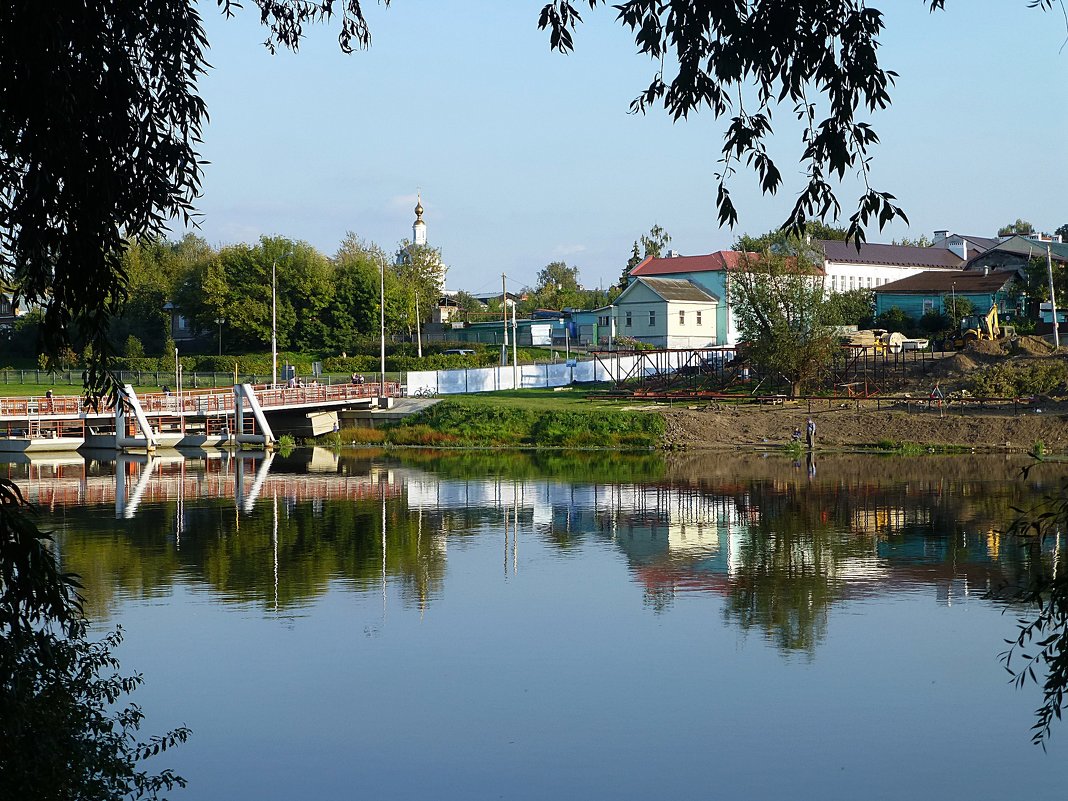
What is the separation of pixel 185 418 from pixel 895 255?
243 feet

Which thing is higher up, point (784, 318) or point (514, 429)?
point (784, 318)

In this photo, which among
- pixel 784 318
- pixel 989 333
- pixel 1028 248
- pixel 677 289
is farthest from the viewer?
pixel 1028 248

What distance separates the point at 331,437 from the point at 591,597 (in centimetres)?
4172

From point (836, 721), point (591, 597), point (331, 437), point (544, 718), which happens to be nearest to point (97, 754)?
point (544, 718)

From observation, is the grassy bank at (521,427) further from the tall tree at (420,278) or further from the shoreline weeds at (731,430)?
the tall tree at (420,278)

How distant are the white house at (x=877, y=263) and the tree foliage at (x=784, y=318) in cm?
3912

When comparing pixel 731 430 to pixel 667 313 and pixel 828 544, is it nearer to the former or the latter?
pixel 828 544

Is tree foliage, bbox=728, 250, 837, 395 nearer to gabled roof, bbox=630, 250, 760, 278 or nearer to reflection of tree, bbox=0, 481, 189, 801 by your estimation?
gabled roof, bbox=630, 250, 760, 278

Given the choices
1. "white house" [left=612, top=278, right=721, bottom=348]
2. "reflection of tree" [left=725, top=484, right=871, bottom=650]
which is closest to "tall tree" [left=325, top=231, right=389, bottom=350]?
"white house" [left=612, top=278, right=721, bottom=348]

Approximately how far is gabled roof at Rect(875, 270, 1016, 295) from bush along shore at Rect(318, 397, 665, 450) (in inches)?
1556

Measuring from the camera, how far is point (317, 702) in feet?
57.7

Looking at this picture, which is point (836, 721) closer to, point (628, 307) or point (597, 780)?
point (597, 780)

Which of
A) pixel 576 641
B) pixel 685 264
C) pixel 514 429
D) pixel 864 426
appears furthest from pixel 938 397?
pixel 685 264

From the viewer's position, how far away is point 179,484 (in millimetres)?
46000
